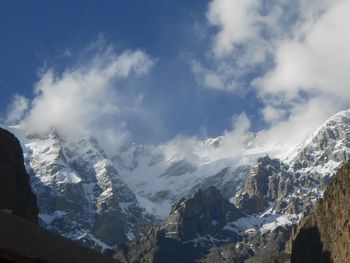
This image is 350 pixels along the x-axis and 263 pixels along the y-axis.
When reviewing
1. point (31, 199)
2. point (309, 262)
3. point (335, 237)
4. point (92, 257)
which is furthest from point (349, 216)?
point (92, 257)

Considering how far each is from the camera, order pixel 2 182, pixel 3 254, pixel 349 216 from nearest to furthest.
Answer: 1. pixel 3 254
2. pixel 2 182
3. pixel 349 216

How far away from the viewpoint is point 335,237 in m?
169

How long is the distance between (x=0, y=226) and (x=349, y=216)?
15427 centimetres

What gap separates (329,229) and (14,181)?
74.4 meters

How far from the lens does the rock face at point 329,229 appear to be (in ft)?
536

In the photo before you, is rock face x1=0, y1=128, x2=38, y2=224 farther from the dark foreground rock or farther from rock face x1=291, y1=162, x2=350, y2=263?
the dark foreground rock

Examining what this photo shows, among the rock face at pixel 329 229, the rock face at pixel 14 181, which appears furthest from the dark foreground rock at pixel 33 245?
the rock face at pixel 329 229

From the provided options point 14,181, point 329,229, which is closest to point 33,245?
point 14,181

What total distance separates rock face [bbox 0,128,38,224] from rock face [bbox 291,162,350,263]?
64.5 meters

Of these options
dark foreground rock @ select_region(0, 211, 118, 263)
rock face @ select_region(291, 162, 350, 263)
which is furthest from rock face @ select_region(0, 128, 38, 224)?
dark foreground rock @ select_region(0, 211, 118, 263)

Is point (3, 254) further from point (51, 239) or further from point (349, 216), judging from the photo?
point (349, 216)

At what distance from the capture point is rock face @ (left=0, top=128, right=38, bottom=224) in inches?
5768

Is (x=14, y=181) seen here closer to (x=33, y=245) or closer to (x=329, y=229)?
(x=329, y=229)

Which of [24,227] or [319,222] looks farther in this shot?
[319,222]
